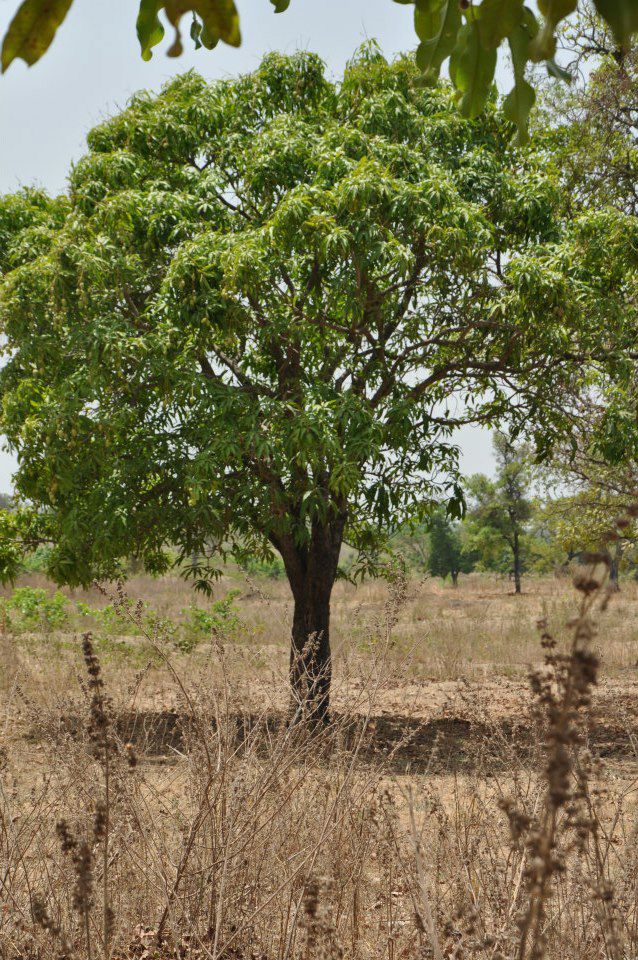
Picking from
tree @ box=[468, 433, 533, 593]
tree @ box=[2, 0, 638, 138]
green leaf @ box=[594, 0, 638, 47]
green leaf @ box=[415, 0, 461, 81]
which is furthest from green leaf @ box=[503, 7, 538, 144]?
tree @ box=[468, 433, 533, 593]

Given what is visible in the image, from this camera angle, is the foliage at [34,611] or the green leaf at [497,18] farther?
the foliage at [34,611]

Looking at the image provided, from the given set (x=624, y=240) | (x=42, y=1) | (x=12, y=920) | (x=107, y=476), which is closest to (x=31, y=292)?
(x=107, y=476)

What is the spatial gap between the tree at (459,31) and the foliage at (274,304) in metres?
4.41

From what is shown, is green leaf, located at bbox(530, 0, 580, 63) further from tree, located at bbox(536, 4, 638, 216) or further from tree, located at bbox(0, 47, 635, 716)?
tree, located at bbox(536, 4, 638, 216)

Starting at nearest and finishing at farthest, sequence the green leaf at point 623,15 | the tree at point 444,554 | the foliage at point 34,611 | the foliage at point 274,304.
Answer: the green leaf at point 623,15 < the foliage at point 274,304 < the foliage at point 34,611 < the tree at point 444,554

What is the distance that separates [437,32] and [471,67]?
22cm

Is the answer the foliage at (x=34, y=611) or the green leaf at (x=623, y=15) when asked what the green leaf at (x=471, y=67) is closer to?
the green leaf at (x=623, y=15)

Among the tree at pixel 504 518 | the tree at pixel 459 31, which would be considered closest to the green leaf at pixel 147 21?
A: the tree at pixel 459 31

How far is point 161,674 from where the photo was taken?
11.6 m

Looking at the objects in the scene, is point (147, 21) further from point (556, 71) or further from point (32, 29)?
point (556, 71)

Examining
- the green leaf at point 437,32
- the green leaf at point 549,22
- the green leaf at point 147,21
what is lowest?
the green leaf at point 549,22

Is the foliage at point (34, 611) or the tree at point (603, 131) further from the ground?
the tree at point (603, 131)

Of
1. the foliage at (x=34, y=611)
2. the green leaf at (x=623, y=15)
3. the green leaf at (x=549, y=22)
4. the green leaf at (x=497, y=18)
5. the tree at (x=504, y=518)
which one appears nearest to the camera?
the green leaf at (x=623, y=15)

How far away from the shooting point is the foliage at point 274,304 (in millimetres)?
6824
